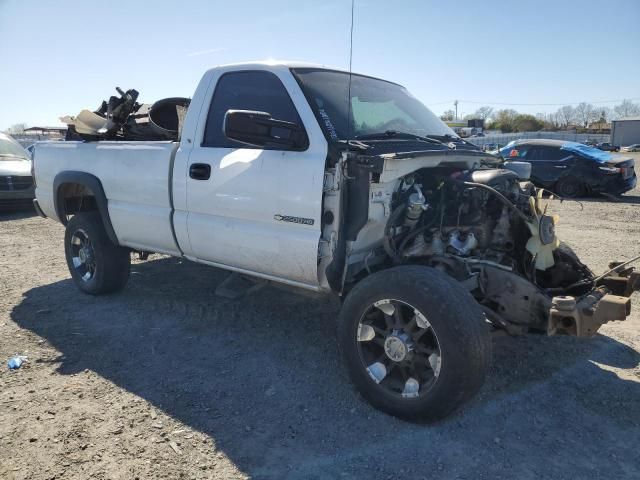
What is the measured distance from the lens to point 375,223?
129 inches

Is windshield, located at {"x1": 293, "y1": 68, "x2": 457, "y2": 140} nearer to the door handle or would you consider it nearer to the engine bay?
the engine bay

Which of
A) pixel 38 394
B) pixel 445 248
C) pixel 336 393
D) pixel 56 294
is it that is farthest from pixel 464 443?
pixel 56 294

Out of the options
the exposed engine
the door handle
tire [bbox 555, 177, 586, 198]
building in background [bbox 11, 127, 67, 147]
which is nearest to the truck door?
the door handle

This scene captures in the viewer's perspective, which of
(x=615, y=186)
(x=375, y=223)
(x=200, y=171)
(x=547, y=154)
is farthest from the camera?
(x=547, y=154)

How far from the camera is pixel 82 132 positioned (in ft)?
17.2

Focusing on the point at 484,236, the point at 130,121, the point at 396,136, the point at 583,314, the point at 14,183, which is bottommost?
the point at 583,314

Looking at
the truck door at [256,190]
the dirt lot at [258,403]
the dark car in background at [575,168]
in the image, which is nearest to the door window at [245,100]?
the truck door at [256,190]

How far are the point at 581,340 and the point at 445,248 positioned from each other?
1.71 metres

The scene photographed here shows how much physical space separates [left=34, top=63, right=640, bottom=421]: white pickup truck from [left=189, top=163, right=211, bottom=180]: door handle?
0.01 meters

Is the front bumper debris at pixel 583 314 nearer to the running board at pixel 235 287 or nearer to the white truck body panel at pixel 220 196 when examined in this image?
the white truck body panel at pixel 220 196

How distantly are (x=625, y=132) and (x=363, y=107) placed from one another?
80.9 m

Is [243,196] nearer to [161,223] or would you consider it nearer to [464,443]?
[161,223]

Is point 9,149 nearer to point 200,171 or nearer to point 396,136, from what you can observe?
point 200,171

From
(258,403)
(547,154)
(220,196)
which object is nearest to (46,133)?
(220,196)
